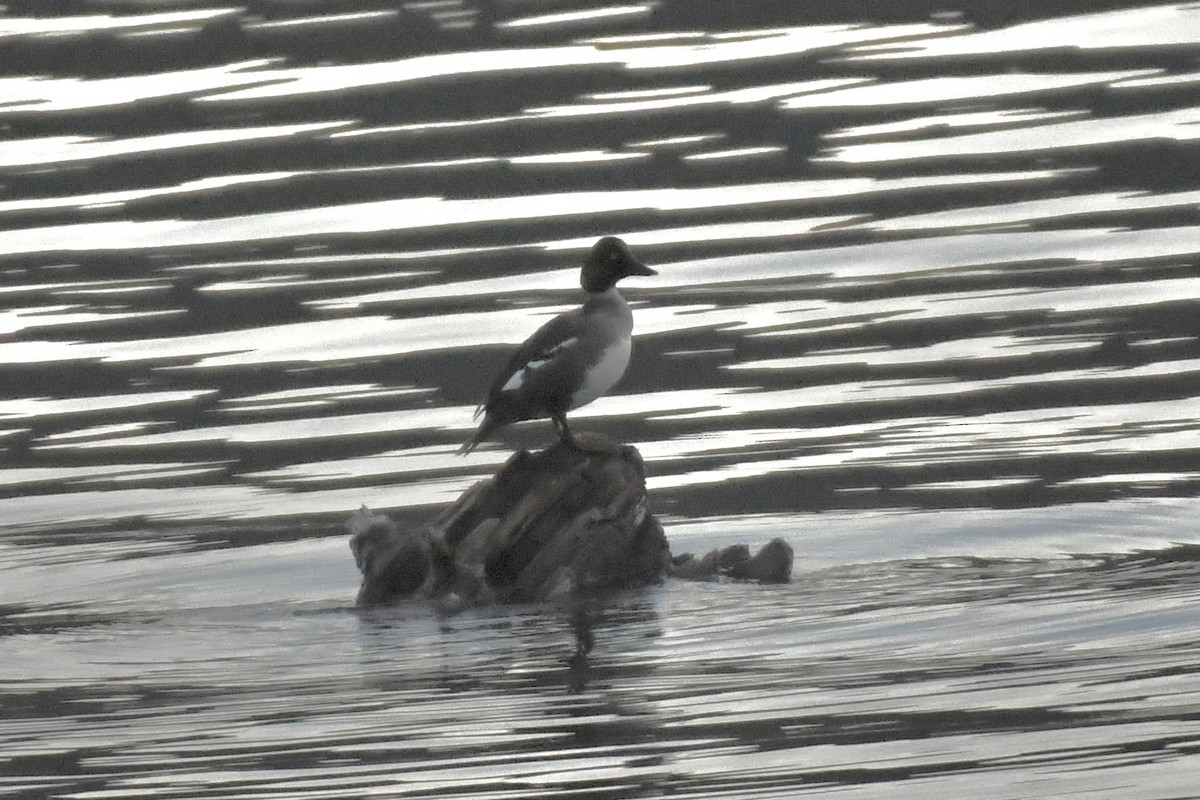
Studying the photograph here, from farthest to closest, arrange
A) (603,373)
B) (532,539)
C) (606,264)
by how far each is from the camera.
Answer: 1. (606,264)
2. (603,373)
3. (532,539)

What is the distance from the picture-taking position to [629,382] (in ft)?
51.3

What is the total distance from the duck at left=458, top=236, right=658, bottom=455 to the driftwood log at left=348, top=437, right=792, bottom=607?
0.26 meters

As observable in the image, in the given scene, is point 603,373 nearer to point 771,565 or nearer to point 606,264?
point 606,264

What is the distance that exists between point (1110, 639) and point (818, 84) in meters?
10.7

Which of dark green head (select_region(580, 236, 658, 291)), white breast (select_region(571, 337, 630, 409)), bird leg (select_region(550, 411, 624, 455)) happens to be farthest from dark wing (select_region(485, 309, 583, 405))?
dark green head (select_region(580, 236, 658, 291))

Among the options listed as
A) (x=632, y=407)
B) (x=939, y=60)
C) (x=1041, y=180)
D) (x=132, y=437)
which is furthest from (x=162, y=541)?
(x=939, y=60)

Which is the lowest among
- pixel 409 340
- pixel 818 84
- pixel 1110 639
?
pixel 1110 639

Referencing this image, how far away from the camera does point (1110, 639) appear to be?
10156 millimetres

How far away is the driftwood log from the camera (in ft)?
37.8

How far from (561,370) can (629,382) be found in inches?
146

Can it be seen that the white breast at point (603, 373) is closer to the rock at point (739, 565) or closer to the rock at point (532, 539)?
the rock at point (532, 539)

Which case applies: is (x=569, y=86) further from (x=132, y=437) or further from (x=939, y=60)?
(x=132, y=437)

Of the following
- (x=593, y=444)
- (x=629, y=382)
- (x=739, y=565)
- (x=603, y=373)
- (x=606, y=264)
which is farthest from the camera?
(x=629, y=382)

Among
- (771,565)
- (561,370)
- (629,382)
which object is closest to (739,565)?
(771,565)
